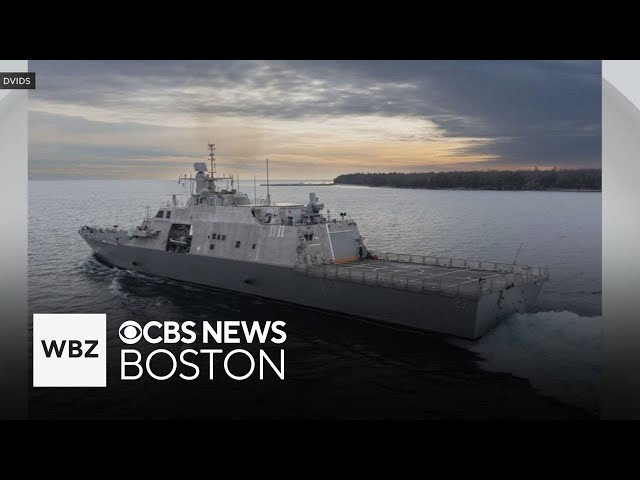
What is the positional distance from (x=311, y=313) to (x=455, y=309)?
27.6ft

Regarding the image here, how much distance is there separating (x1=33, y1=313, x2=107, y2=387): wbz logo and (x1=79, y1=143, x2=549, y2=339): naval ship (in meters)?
14.1

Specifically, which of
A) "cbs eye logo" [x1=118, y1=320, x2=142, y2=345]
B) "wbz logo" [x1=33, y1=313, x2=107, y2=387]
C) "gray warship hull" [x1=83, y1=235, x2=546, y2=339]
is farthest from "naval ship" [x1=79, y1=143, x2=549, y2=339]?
"wbz logo" [x1=33, y1=313, x2=107, y2=387]

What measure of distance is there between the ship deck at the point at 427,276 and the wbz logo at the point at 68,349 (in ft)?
46.2

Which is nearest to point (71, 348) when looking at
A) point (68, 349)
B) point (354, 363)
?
point (68, 349)

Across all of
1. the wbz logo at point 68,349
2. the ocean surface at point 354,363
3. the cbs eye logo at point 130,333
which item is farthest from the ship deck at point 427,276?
the wbz logo at point 68,349

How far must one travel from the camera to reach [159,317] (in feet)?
89.2

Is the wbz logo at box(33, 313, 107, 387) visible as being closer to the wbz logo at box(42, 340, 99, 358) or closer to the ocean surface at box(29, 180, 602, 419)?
the wbz logo at box(42, 340, 99, 358)

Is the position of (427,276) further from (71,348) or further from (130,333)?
(71,348)

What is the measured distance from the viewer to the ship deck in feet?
75.6

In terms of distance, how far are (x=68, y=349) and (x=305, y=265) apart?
50.0 feet

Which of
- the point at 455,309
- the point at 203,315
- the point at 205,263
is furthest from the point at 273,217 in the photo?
the point at 455,309

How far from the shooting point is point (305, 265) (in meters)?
27.8

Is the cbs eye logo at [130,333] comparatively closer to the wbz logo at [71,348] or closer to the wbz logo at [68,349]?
the wbz logo at [68,349]

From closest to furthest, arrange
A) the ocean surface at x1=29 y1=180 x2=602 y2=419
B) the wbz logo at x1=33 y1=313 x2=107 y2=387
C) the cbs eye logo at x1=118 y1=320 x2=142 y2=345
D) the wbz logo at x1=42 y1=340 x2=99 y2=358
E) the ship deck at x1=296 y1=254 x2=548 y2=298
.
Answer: the wbz logo at x1=33 y1=313 x2=107 y2=387 < the wbz logo at x1=42 y1=340 x2=99 y2=358 < the cbs eye logo at x1=118 y1=320 x2=142 y2=345 < the ocean surface at x1=29 y1=180 x2=602 y2=419 < the ship deck at x1=296 y1=254 x2=548 y2=298
